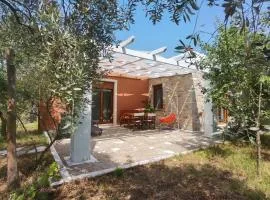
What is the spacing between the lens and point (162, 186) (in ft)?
17.4

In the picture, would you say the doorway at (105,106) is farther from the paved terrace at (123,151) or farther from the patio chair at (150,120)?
the paved terrace at (123,151)

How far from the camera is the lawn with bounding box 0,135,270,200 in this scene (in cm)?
490

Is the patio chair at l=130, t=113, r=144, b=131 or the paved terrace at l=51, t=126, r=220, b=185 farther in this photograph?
the patio chair at l=130, t=113, r=144, b=131

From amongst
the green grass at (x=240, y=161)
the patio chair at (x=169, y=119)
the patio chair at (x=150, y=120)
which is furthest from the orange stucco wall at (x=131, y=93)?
the green grass at (x=240, y=161)

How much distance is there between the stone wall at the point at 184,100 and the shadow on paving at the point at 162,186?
6.84 m

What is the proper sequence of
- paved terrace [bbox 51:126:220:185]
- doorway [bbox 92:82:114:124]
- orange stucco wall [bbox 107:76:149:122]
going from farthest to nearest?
orange stucco wall [bbox 107:76:149:122] < doorway [bbox 92:82:114:124] < paved terrace [bbox 51:126:220:185]

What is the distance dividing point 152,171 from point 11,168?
3.07 meters

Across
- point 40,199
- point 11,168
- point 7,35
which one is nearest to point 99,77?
point 7,35

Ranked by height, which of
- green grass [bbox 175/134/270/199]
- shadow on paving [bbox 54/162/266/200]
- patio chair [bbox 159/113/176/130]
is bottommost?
shadow on paving [bbox 54/162/266/200]

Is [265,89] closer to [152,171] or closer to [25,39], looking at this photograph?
[152,171]

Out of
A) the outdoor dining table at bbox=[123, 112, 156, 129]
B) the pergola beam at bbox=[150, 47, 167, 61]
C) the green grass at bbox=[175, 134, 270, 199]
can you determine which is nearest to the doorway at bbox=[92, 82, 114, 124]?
the outdoor dining table at bbox=[123, 112, 156, 129]

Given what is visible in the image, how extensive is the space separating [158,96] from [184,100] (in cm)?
247

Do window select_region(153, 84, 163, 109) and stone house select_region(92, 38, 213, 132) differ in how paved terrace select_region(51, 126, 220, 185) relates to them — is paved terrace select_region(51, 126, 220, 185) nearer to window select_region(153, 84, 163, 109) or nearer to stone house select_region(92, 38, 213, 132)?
stone house select_region(92, 38, 213, 132)

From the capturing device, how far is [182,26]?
7.17ft
